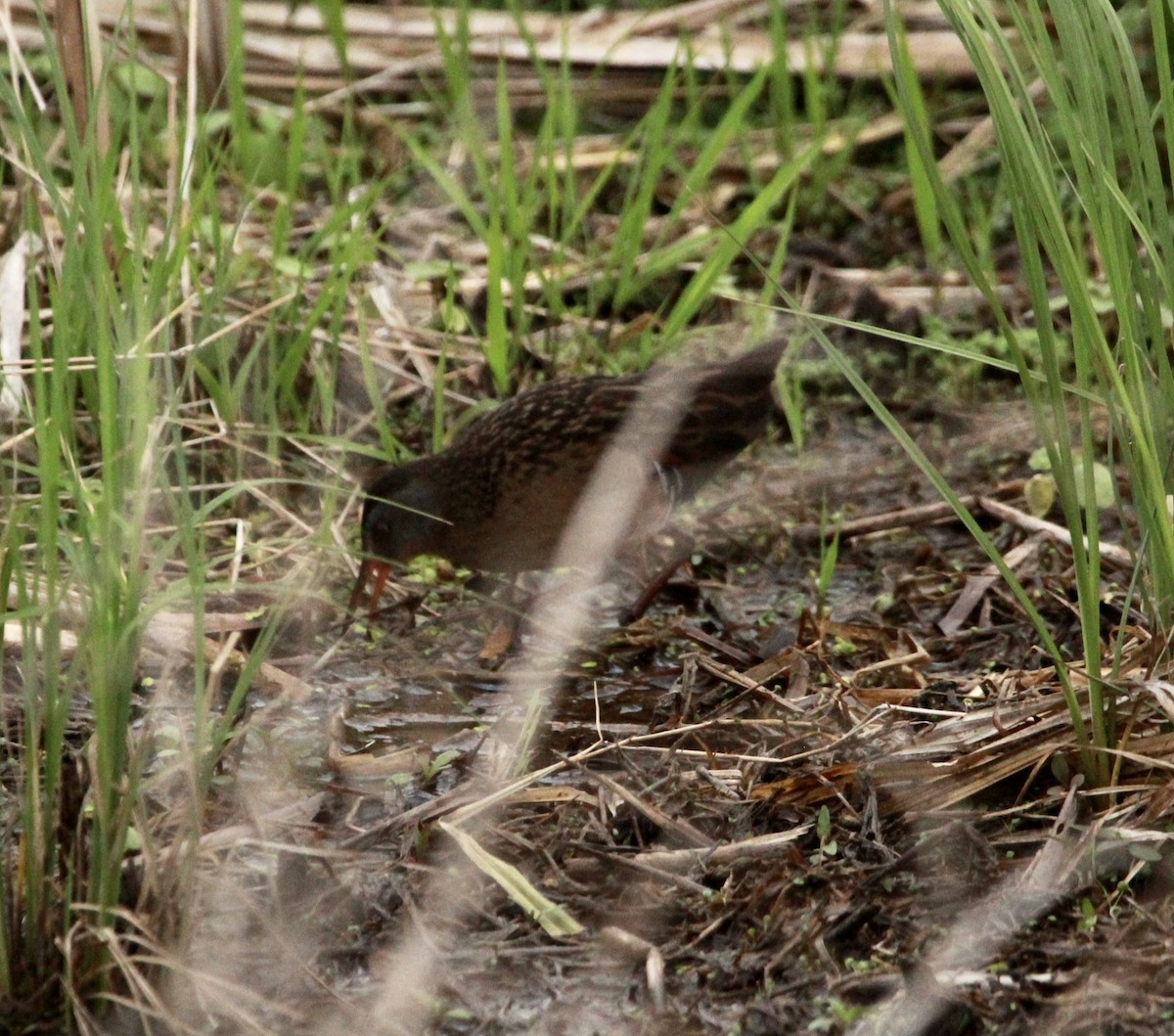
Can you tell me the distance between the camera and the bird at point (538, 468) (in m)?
4.22

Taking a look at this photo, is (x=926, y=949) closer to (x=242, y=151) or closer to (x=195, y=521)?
(x=195, y=521)

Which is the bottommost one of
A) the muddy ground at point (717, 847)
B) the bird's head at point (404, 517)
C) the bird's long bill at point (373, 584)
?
the muddy ground at point (717, 847)

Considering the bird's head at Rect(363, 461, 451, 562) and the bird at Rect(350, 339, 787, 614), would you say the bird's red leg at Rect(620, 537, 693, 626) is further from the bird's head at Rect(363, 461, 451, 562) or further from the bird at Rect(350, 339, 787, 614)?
the bird's head at Rect(363, 461, 451, 562)

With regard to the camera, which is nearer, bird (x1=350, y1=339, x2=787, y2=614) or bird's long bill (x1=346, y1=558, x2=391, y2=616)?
bird's long bill (x1=346, y1=558, x2=391, y2=616)

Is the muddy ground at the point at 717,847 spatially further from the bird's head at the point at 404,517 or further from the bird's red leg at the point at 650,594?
the bird's head at the point at 404,517

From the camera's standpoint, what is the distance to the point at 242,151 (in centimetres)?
522

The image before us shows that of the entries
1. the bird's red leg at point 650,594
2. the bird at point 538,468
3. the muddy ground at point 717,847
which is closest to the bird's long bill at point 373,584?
the bird at point 538,468

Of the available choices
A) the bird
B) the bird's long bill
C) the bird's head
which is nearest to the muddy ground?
the bird's long bill

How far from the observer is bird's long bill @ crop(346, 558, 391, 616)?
4.04 metres

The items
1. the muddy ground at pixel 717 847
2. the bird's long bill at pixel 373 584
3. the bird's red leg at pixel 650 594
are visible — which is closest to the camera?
the muddy ground at pixel 717 847

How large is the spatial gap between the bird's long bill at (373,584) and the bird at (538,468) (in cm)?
2

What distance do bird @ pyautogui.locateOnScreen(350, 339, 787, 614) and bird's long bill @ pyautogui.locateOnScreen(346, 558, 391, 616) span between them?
0.06 feet

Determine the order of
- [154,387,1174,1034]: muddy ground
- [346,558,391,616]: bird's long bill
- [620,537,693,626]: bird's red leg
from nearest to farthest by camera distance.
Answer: [154,387,1174,1034]: muddy ground, [346,558,391,616]: bird's long bill, [620,537,693,626]: bird's red leg

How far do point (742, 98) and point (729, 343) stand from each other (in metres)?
0.75
